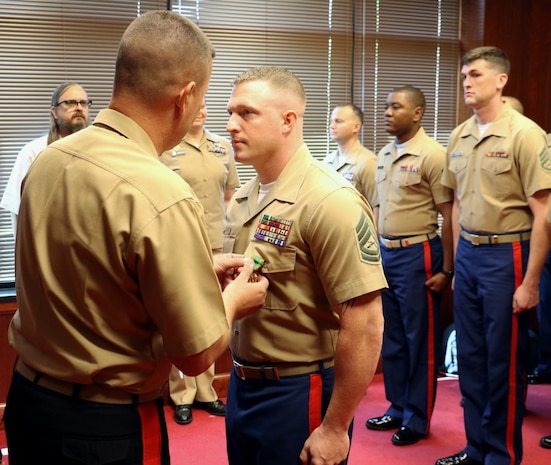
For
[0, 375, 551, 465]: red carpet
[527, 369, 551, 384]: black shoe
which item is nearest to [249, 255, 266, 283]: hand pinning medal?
[0, 375, 551, 465]: red carpet

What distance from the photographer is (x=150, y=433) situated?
1.49m

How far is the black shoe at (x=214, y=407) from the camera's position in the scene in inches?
155

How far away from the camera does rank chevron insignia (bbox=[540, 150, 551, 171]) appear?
3047 millimetres

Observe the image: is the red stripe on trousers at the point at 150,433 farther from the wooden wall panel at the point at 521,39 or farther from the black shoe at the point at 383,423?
the wooden wall panel at the point at 521,39

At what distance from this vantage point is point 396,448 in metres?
3.54

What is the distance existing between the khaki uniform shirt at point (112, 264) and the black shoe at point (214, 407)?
2.59 metres

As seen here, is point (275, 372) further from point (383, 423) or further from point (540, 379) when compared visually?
point (540, 379)

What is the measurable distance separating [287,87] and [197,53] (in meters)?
0.59

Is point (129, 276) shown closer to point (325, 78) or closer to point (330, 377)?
point (330, 377)

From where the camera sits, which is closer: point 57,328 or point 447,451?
point 57,328

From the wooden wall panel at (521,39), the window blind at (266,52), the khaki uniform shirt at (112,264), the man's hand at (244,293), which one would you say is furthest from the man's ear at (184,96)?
the wooden wall panel at (521,39)

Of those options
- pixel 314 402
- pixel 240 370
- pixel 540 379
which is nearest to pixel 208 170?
pixel 240 370

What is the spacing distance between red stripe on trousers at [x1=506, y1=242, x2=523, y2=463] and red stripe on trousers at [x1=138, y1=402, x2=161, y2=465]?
2037 mm

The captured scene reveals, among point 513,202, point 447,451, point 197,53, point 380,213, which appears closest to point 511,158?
point 513,202
